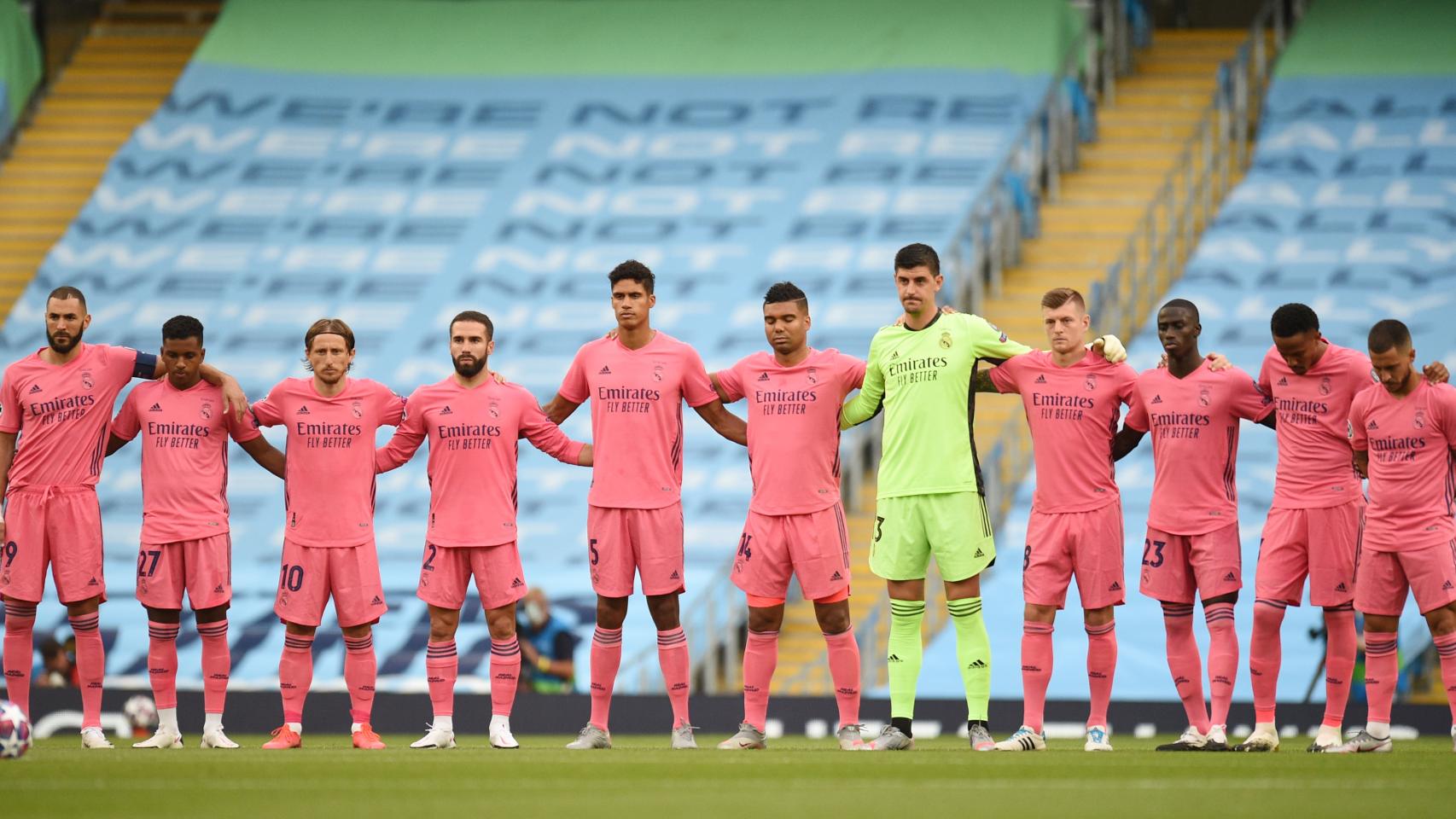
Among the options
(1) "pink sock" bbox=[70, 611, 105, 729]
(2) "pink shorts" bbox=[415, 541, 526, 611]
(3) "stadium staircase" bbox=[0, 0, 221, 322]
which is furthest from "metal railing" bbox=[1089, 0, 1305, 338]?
(3) "stadium staircase" bbox=[0, 0, 221, 322]

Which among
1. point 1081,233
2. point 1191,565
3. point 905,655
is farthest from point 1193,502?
point 1081,233

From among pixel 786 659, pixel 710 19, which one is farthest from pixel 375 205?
pixel 786 659

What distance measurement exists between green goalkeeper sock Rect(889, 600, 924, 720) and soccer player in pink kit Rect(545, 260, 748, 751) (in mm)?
1140

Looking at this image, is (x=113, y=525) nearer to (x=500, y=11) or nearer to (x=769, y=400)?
(x=500, y=11)

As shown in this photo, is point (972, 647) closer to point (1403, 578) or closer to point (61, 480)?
point (1403, 578)

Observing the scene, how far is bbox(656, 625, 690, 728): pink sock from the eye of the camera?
33.2 ft

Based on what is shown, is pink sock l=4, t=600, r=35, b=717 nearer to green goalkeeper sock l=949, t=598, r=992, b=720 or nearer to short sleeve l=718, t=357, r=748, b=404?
short sleeve l=718, t=357, r=748, b=404

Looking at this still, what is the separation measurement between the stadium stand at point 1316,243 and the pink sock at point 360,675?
6000 millimetres

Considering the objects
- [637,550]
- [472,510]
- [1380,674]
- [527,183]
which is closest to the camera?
[1380,674]

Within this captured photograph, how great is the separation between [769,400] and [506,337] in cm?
1021

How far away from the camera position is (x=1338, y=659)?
32.6 feet

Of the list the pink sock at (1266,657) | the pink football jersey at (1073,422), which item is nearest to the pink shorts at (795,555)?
the pink football jersey at (1073,422)

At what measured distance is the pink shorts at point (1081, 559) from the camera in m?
9.81

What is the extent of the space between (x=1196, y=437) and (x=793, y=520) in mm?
2149
